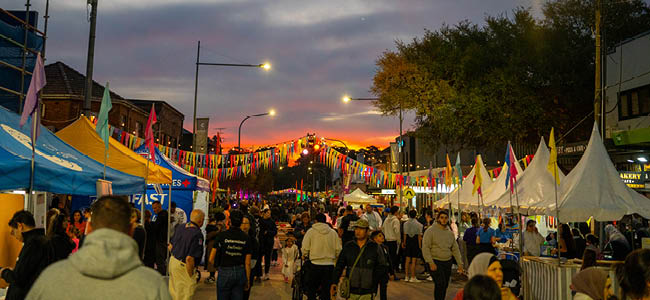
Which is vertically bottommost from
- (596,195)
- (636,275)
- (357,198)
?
(636,275)

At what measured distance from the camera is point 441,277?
458 inches

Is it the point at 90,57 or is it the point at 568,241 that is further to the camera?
the point at 568,241

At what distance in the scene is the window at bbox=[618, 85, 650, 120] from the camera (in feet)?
82.3

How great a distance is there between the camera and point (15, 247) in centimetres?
1038

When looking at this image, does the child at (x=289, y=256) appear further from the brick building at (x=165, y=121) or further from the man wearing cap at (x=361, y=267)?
the brick building at (x=165, y=121)

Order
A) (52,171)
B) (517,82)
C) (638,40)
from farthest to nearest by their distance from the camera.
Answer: (517,82), (638,40), (52,171)

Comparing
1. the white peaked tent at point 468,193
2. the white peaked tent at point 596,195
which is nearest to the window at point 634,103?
the white peaked tent at point 468,193

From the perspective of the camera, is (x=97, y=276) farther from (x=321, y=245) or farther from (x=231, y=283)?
(x=321, y=245)

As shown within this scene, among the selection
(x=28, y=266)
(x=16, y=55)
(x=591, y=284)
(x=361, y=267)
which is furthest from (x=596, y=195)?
(x=16, y=55)

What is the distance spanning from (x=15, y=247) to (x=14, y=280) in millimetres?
4908

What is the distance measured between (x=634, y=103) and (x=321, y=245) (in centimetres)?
2075

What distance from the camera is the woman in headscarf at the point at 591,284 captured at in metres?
5.85

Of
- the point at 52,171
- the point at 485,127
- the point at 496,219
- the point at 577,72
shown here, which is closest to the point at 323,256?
the point at 52,171

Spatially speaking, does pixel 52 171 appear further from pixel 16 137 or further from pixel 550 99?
pixel 550 99
